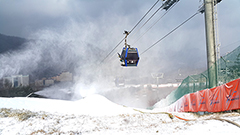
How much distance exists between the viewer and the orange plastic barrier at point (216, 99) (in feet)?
31.6

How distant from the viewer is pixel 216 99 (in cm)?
1120

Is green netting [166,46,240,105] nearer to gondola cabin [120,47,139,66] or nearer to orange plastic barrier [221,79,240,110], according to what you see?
orange plastic barrier [221,79,240,110]

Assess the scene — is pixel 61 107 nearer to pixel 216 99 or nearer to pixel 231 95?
pixel 216 99

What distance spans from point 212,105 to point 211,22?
6.27 metres

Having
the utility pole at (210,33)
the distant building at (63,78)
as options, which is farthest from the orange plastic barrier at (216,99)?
the distant building at (63,78)

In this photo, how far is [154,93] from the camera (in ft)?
277

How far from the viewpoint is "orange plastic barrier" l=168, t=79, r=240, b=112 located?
964 cm

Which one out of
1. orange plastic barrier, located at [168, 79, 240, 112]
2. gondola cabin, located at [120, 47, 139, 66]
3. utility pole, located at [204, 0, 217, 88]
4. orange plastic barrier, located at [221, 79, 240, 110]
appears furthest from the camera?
gondola cabin, located at [120, 47, 139, 66]

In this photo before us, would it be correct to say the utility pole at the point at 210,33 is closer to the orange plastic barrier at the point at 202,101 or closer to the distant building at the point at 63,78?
the orange plastic barrier at the point at 202,101

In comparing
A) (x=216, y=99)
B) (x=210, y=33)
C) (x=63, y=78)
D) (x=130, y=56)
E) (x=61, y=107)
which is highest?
A: (x=210, y=33)

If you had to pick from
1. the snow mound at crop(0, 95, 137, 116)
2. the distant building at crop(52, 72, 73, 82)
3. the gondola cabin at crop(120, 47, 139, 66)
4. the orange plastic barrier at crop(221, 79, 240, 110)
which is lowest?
the snow mound at crop(0, 95, 137, 116)

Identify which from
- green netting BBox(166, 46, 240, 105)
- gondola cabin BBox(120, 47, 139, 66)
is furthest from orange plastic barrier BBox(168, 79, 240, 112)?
gondola cabin BBox(120, 47, 139, 66)

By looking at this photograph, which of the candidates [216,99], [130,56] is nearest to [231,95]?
[216,99]

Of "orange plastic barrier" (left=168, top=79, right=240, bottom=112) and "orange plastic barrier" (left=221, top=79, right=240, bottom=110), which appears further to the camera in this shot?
"orange plastic barrier" (left=168, top=79, right=240, bottom=112)
